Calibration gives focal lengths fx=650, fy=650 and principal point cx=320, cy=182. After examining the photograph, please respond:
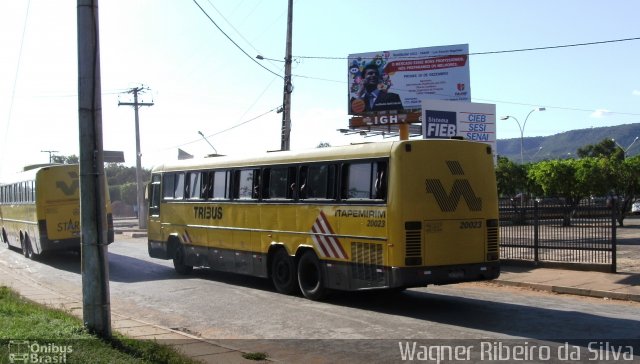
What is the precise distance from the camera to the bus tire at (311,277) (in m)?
13.0

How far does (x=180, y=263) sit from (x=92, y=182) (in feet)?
33.8

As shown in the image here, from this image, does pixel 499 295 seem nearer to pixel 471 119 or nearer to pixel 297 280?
pixel 297 280

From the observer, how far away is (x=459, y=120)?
914 inches

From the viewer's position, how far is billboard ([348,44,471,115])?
37.6m

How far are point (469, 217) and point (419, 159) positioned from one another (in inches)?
Result: 56.8

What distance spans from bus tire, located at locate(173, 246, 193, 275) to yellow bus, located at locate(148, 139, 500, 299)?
2647mm

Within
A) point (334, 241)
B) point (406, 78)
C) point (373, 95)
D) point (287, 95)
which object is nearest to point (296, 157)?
point (334, 241)

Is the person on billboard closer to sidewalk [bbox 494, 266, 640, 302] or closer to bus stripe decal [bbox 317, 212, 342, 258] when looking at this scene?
sidewalk [bbox 494, 266, 640, 302]

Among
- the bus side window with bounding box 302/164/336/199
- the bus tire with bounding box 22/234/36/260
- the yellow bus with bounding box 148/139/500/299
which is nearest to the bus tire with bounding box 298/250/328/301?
the yellow bus with bounding box 148/139/500/299

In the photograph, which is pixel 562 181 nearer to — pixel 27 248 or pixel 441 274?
pixel 441 274

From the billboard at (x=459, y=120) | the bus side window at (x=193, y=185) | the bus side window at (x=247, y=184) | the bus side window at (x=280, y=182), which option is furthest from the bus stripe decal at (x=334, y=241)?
the billboard at (x=459, y=120)

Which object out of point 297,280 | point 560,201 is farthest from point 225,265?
point 560,201

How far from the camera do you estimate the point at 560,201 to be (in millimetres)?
17188

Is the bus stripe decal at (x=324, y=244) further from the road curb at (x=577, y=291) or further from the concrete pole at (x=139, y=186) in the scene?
the concrete pole at (x=139, y=186)
